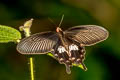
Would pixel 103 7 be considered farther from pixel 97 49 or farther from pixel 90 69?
pixel 90 69

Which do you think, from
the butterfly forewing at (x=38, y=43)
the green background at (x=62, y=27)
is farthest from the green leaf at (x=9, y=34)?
the green background at (x=62, y=27)

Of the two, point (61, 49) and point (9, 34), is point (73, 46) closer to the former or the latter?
point (61, 49)

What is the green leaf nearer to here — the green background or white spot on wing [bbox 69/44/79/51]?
white spot on wing [bbox 69/44/79/51]

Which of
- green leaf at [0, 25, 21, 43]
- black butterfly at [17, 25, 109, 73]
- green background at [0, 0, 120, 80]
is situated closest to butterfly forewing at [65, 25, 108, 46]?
black butterfly at [17, 25, 109, 73]

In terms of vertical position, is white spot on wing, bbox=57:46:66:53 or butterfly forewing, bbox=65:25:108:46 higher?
butterfly forewing, bbox=65:25:108:46

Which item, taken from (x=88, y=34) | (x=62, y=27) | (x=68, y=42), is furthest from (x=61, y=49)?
(x=62, y=27)

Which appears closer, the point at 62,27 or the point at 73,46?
the point at 73,46

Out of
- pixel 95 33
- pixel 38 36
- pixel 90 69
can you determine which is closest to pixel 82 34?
pixel 95 33
